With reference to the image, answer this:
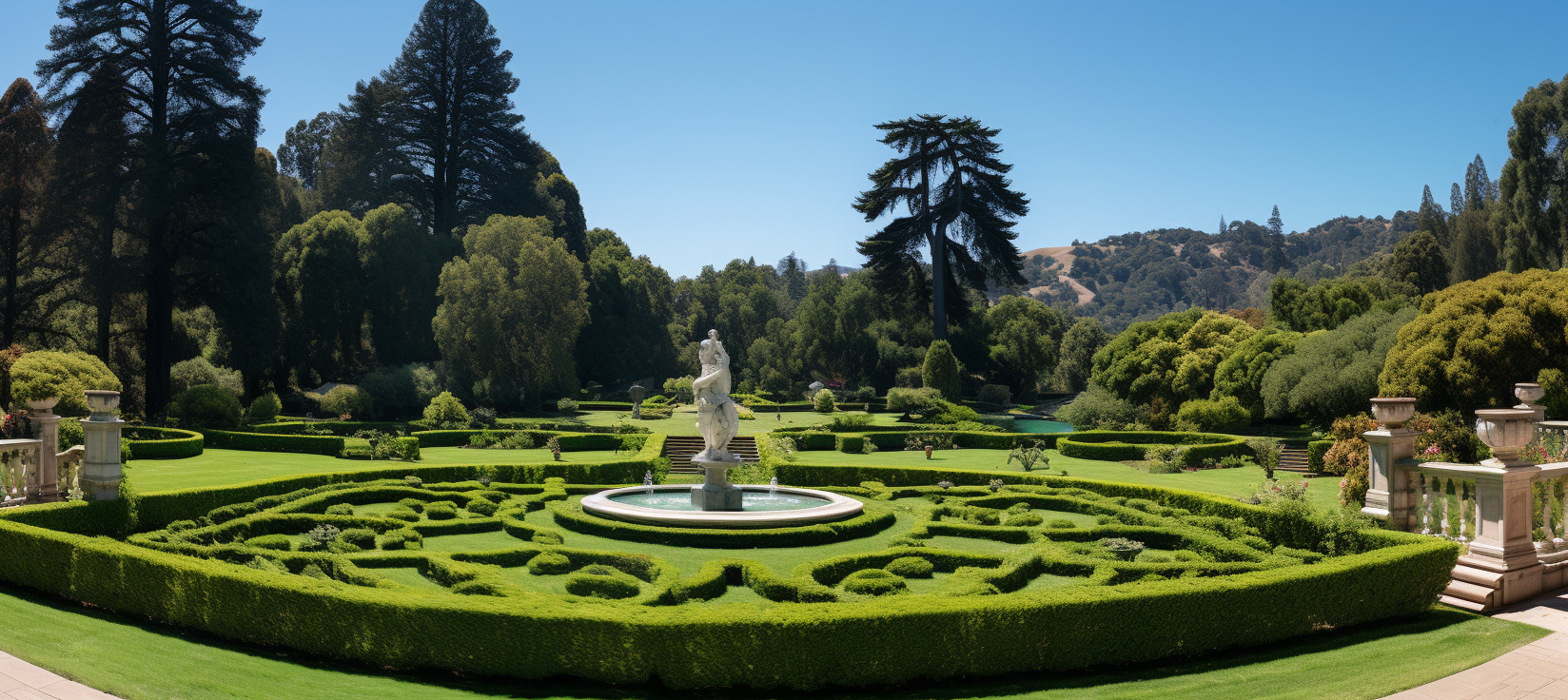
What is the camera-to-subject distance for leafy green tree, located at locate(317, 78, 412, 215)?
5934cm

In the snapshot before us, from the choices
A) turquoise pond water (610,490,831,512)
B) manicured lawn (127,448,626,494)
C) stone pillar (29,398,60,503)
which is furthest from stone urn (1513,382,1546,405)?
manicured lawn (127,448,626,494)

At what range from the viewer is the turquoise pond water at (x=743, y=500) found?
18.7 m

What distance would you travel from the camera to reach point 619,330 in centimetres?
6525

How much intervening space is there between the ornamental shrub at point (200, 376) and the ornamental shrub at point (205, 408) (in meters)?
5.82

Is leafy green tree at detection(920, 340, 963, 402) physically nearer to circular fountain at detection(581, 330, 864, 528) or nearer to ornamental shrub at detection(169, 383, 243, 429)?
circular fountain at detection(581, 330, 864, 528)

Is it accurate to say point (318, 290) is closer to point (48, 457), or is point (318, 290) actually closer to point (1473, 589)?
point (48, 457)

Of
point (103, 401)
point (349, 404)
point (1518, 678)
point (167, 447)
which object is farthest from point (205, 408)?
point (1518, 678)

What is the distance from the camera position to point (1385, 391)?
29312 mm

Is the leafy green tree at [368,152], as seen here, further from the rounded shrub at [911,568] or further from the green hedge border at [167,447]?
the rounded shrub at [911,568]

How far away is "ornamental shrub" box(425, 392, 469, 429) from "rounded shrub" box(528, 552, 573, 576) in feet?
80.5

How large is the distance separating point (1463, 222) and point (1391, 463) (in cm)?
6345

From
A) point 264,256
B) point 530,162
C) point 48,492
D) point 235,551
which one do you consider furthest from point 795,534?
point 530,162

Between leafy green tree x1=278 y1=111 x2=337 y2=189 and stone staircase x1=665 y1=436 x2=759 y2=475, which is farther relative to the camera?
leafy green tree x1=278 y1=111 x2=337 y2=189

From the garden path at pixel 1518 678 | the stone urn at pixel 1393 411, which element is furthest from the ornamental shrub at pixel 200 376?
the garden path at pixel 1518 678
